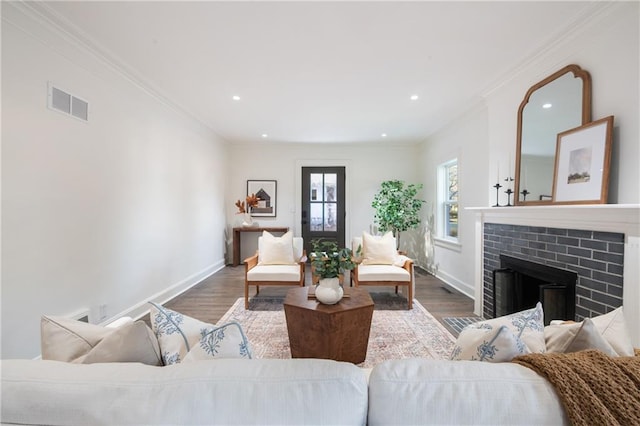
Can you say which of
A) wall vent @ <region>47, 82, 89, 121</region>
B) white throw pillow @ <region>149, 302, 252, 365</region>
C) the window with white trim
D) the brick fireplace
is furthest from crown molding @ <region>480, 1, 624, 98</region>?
wall vent @ <region>47, 82, 89, 121</region>

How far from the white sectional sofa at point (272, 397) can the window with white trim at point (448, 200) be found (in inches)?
159

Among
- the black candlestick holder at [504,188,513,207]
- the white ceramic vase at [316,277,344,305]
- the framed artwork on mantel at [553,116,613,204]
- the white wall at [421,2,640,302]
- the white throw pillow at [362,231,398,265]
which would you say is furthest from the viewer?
the white throw pillow at [362,231,398,265]

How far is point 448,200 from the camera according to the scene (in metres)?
→ 4.68

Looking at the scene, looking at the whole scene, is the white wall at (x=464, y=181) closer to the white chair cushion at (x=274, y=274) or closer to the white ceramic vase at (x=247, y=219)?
the white chair cushion at (x=274, y=274)

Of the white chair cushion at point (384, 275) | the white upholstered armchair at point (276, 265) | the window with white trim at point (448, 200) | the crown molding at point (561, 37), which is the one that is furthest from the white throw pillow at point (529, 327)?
the window with white trim at point (448, 200)

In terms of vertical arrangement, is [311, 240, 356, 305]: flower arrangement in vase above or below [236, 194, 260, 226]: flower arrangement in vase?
below

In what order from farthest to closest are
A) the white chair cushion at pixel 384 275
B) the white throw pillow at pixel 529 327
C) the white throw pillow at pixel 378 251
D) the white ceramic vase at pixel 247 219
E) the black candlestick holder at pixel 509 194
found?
Result: the white ceramic vase at pixel 247 219 < the white throw pillow at pixel 378 251 < the white chair cushion at pixel 384 275 < the black candlestick holder at pixel 509 194 < the white throw pillow at pixel 529 327

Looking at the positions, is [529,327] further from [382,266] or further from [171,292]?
[171,292]

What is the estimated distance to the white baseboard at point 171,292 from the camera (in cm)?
284

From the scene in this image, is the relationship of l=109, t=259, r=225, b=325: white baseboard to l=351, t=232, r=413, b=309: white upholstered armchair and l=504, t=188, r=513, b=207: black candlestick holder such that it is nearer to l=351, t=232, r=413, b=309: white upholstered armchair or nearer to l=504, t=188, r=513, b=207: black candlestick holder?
l=351, t=232, r=413, b=309: white upholstered armchair

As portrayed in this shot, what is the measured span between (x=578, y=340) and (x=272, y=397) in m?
0.96

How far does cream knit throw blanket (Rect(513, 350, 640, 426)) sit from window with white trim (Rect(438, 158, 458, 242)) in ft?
12.7

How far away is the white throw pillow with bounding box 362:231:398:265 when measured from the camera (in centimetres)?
362

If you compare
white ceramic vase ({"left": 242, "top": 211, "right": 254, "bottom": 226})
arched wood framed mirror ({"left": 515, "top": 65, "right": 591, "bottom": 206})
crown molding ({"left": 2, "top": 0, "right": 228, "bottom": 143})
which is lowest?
white ceramic vase ({"left": 242, "top": 211, "right": 254, "bottom": 226})
